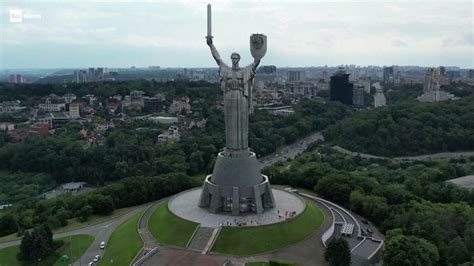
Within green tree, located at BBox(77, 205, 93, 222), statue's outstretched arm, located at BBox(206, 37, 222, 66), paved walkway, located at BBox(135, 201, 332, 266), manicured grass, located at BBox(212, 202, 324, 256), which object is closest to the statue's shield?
statue's outstretched arm, located at BBox(206, 37, 222, 66)

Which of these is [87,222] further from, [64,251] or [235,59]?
[235,59]

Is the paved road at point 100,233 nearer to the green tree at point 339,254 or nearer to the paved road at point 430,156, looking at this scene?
the green tree at point 339,254

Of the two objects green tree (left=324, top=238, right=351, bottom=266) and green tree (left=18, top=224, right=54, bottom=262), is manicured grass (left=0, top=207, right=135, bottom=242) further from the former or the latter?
green tree (left=324, top=238, right=351, bottom=266)

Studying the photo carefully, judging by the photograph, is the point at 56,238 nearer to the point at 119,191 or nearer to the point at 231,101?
the point at 119,191

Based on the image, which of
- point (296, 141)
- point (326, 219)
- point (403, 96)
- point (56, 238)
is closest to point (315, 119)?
point (296, 141)

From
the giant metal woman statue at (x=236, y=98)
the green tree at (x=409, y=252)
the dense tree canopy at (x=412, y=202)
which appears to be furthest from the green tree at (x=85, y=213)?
the green tree at (x=409, y=252)
